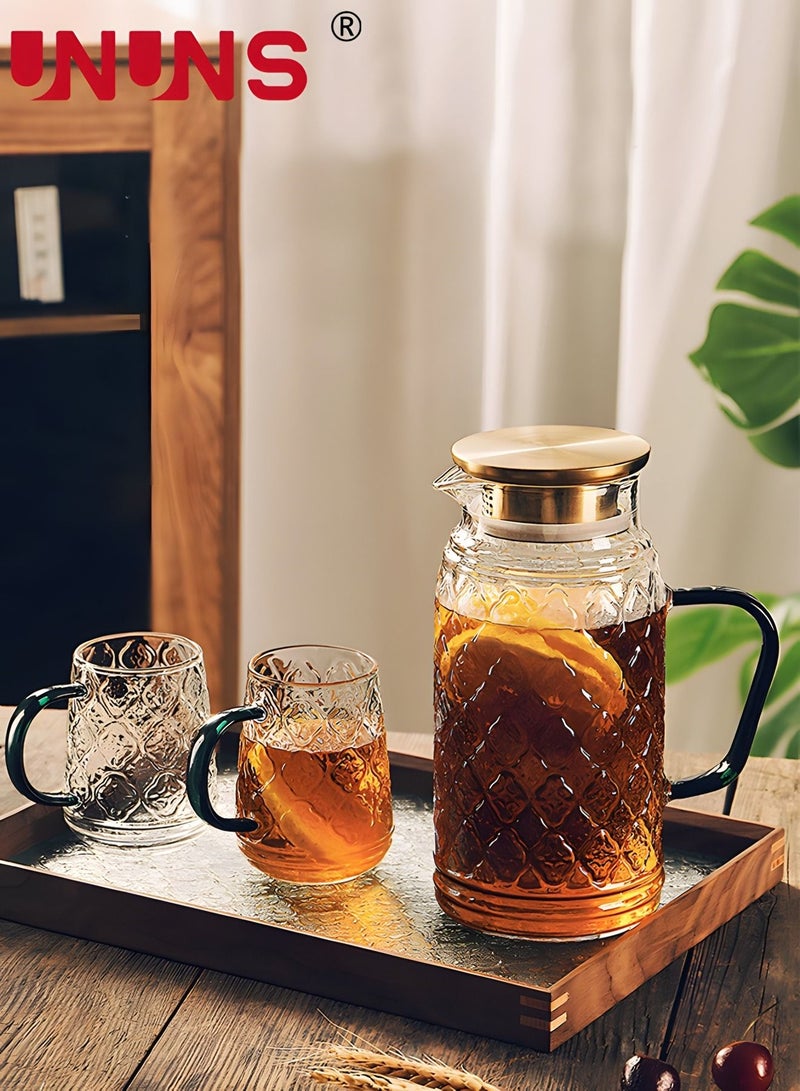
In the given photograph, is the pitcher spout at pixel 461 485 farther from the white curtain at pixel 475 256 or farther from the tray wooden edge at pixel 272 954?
the white curtain at pixel 475 256

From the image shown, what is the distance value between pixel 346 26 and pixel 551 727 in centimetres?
153

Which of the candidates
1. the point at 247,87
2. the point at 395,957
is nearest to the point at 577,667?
the point at 395,957

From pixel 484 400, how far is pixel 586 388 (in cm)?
16

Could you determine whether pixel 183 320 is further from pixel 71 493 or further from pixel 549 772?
pixel 549 772

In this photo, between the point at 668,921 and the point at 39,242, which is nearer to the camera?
the point at 668,921

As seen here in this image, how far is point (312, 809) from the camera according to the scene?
814mm

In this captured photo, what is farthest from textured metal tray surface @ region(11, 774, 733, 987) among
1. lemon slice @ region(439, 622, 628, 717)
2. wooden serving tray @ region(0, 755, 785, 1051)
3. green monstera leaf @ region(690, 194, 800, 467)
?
green monstera leaf @ region(690, 194, 800, 467)

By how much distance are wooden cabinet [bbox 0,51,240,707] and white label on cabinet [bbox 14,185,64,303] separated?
31 mm

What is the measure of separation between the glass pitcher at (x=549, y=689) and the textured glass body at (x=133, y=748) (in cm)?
19

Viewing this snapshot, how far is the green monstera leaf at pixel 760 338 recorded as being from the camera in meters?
1.93

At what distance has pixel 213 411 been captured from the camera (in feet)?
6.77

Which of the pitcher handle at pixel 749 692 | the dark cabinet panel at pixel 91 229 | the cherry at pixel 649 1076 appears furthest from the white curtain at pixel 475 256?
the cherry at pixel 649 1076

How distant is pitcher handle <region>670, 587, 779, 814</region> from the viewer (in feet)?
2.66

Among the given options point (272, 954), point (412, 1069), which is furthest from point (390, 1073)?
point (272, 954)
